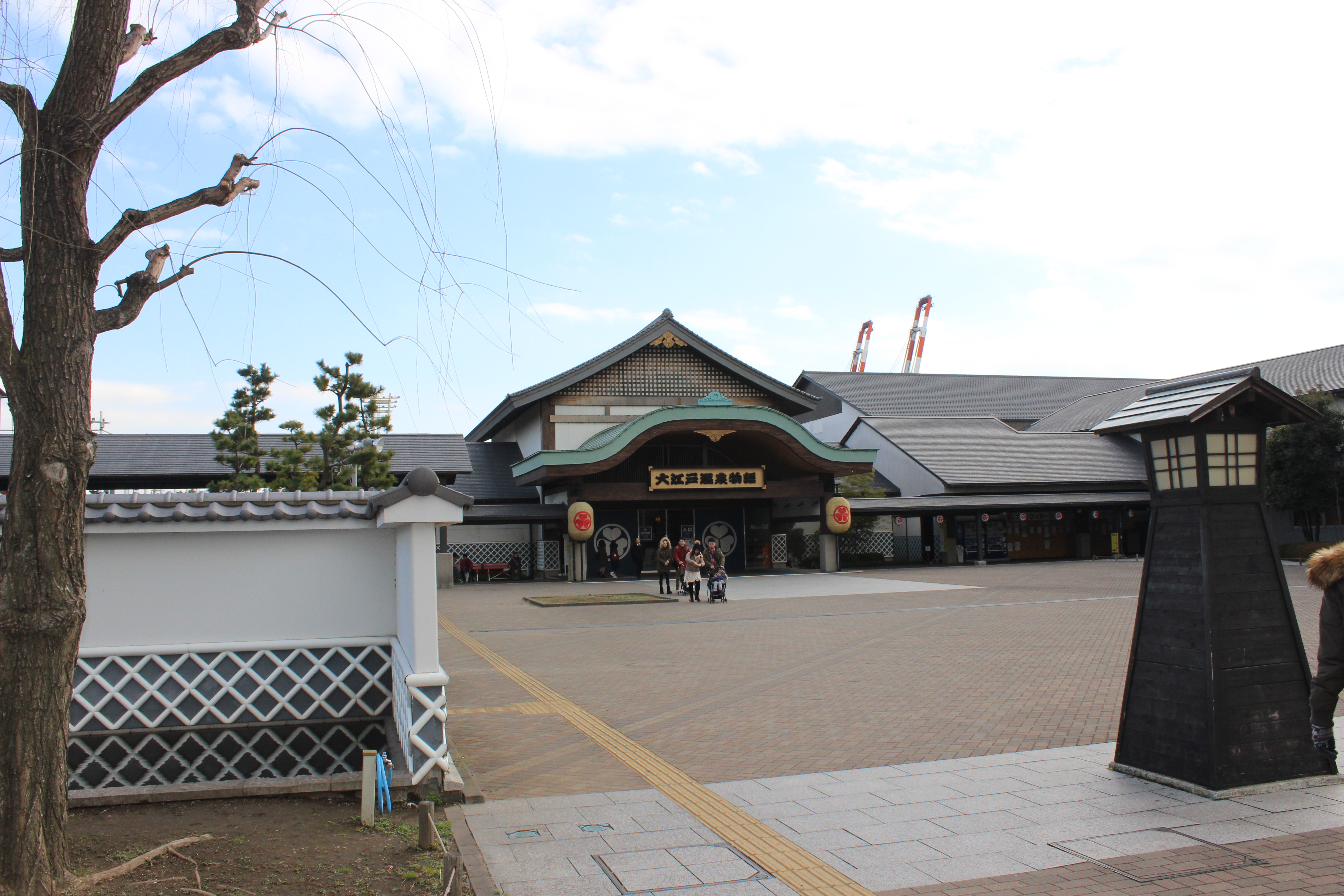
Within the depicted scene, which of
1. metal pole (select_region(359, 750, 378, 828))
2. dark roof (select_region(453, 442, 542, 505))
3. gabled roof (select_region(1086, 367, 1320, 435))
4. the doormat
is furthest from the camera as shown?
dark roof (select_region(453, 442, 542, 505))

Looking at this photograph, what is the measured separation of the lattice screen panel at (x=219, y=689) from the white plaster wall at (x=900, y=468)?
26.3 meters

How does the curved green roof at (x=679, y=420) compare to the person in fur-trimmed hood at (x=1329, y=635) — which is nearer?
the person in fur-trimmed hood at (x=1329, y=635)

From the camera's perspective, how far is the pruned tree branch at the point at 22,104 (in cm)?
428

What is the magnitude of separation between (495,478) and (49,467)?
30620mm

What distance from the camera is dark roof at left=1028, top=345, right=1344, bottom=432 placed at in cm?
3756

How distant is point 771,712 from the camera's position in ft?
29.5

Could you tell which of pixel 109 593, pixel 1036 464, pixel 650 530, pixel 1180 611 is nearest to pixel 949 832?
pixel 1180 611

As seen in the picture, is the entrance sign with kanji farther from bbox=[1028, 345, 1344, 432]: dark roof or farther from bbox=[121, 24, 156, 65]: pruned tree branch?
bbox=[121, 24, 156, 65]: pruned tree branch

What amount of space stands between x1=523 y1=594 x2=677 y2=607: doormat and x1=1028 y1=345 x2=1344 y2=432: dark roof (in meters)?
18.1

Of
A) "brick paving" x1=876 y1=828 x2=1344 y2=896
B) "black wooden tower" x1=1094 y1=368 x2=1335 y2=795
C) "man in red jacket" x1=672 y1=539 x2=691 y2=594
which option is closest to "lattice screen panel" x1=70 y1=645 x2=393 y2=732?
"brick paving" x1=876 y1=828 x2=1344 y2=896

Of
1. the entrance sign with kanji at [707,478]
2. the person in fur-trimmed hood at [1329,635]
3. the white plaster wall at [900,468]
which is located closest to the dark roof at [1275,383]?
the white plaster wall at [900,468]

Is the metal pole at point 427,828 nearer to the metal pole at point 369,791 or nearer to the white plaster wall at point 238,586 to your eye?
the metal pole at point 369,791

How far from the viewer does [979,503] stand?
33.0m

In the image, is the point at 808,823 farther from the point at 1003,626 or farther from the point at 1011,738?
the point at 1003,626
